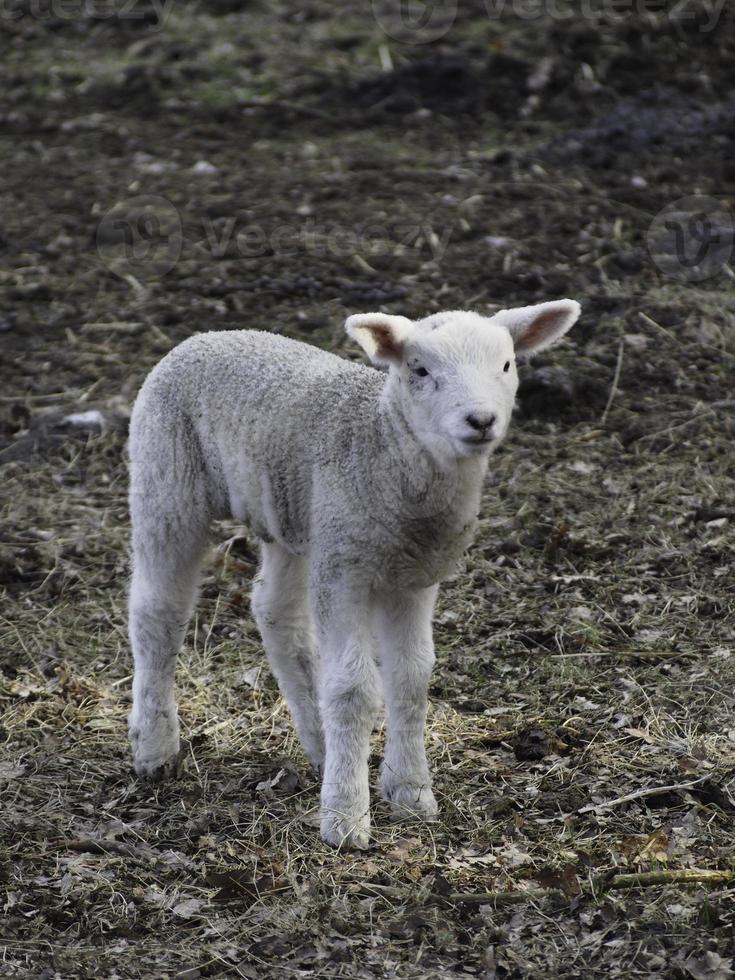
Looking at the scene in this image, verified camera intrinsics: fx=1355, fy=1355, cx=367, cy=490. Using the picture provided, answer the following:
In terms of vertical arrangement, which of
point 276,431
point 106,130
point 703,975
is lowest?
point 106,130

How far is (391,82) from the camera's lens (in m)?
12.7

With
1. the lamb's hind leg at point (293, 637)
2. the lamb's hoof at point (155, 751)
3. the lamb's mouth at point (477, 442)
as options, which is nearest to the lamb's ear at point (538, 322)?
the lamb's mouth at point (477, 442)

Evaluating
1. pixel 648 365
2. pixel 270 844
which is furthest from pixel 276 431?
pixel 648 365

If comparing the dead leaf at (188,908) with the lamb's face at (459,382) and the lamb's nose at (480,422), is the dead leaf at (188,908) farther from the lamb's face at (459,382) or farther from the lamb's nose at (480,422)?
the lamb's nose at (480,422)

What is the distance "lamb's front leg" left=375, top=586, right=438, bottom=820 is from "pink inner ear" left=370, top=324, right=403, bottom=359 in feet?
2.94

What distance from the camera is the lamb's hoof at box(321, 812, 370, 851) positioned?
5.00 meters

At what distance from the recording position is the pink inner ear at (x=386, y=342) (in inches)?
191

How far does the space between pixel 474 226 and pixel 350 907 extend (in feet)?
22.6

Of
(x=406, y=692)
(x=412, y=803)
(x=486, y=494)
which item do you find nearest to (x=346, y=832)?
(x=412, y=803)

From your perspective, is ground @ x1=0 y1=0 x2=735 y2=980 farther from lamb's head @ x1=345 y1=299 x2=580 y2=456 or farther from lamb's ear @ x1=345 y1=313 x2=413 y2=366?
lamb's ear @ x1=345 y1=313 x2=413 y2=366

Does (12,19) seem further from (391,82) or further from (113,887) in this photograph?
(113,887)

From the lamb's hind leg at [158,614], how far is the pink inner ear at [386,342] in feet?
3.79

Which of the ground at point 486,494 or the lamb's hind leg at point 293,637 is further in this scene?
the lamb's hind leg at point 293,637

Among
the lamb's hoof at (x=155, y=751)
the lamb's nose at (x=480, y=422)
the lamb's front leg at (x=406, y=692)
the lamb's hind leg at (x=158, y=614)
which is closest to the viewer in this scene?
the lamb's nose at (x=480, y=422)
